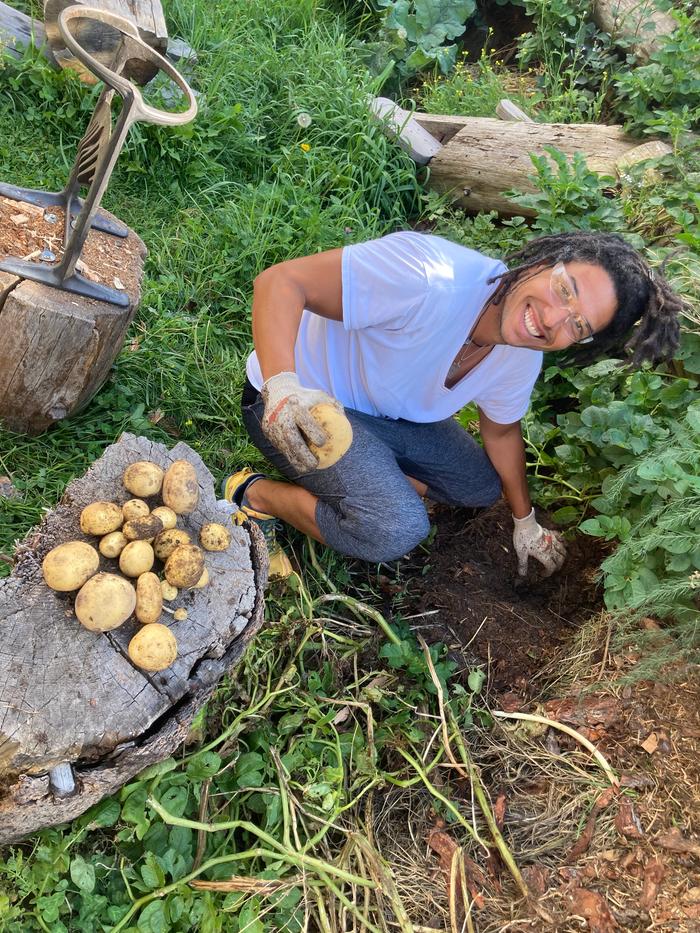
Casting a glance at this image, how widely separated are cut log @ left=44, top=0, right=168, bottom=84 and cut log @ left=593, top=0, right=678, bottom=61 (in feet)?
9.54

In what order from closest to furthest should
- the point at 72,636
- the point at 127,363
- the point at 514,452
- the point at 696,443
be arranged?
the point at 72,636 → the point at 696,443 → the point at 514,452 → the point at 127,363

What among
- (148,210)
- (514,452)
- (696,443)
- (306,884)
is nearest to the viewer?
(306,884)

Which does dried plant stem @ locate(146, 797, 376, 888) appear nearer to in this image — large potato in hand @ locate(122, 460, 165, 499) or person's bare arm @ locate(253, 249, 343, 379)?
large potato in hand @ locate(122, 460, 165, 499)

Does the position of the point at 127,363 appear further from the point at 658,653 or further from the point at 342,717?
the point at 658,653

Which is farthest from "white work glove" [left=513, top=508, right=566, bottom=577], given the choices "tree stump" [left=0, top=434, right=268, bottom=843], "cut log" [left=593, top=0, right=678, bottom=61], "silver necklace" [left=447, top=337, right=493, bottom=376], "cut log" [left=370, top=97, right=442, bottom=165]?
"cut log" [left=593, top=0, right=678, bottom=61]

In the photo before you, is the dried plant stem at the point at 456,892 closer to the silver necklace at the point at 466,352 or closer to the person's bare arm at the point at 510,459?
the person's bare arm at the point at 510,459

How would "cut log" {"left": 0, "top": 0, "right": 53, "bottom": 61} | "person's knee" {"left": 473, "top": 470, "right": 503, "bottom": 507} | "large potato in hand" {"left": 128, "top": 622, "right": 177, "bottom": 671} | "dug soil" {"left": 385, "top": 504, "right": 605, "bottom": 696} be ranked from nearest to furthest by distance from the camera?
"large potato in hand" {"left": 128, "top": 622, "right": 177, "bottom": 671}
"dug soil" {"left": 385, "top": 504, "right": 605, "bottom": 696}
"person's knee" {"left": 473, "top": 470, "right": 503, "bottom": 507}
"cut log" {"left": 0, "top": 0, "right": 53, "bottom": 61}

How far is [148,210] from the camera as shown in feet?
11.0

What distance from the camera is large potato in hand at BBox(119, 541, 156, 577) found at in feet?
5.53

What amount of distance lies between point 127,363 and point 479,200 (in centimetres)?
217

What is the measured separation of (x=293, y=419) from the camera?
5.82 ft

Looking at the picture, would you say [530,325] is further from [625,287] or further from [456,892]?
[456,892]

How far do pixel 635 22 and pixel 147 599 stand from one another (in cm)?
489

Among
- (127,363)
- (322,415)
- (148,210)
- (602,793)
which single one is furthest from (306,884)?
(148,210)
